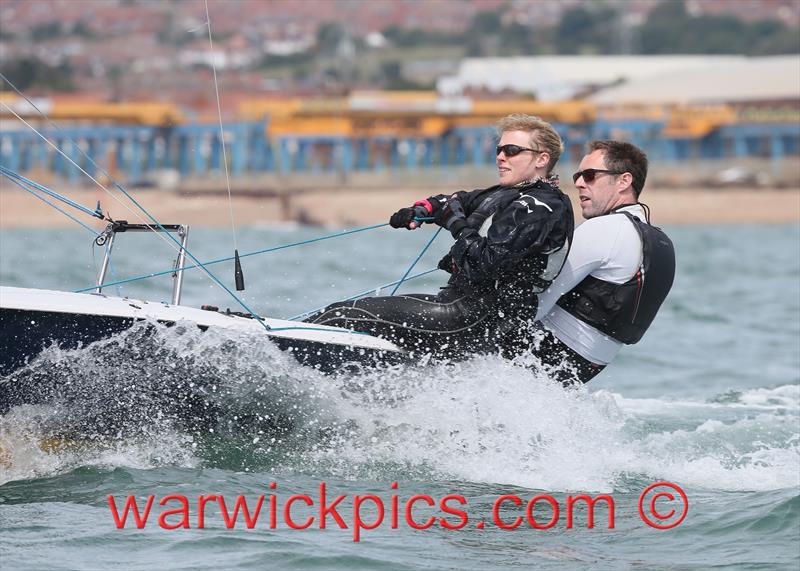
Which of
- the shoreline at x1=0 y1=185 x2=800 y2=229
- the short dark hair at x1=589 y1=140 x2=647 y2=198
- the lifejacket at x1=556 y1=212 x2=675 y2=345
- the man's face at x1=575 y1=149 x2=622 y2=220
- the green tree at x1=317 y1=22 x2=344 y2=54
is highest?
the green tree at x1=317 y1=22 x2=344 y2=54

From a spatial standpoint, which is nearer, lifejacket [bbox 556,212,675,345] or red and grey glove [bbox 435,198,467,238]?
red and grey glove [bbox 435,198,467,238]

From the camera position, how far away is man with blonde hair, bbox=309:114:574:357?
16.5ft

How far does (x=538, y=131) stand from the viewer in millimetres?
5203

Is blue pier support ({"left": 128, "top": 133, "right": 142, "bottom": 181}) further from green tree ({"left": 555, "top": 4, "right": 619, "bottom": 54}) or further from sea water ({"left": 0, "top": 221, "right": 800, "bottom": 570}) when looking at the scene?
green tree ({"left": 555, "top": 4, "right": 619, "bottom": 54})

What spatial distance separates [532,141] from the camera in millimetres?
A: 5203

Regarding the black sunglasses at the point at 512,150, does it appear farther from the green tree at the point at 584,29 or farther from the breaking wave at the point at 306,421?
the green tree at the point at 584,29

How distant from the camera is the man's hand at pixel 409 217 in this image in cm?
526

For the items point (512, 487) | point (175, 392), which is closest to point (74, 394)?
point (175, 392)

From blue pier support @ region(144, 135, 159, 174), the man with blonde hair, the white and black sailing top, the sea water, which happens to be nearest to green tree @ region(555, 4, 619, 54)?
blue pier support @ region(144, 135, 159, 174)

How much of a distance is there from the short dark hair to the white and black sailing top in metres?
0.15

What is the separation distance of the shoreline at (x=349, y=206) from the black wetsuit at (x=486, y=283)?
129 feet

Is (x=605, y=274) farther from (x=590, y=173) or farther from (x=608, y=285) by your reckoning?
(x=590, y=173)

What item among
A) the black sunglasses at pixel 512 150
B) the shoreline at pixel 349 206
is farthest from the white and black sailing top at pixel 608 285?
the shoreline at pixel 349 206

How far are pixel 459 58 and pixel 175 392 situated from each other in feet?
370
